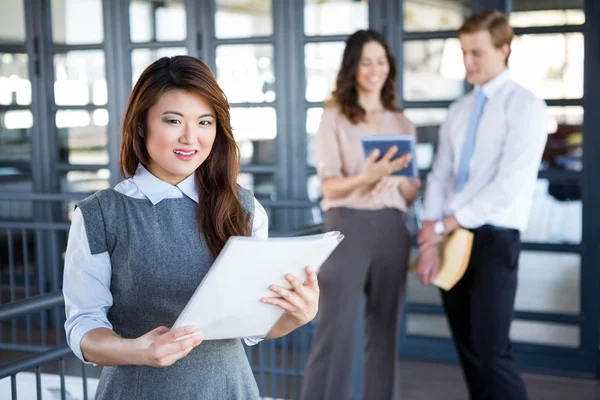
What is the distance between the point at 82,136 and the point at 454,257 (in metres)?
3.23

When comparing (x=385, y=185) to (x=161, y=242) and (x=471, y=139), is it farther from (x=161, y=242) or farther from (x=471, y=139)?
(x=161, y=242)

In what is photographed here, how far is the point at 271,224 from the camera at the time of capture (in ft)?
17.2

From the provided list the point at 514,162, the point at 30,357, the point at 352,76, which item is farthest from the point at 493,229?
the point at 30,357

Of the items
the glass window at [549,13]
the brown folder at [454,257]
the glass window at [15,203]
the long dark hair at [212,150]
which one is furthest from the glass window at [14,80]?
the long dark hair at [212,150]

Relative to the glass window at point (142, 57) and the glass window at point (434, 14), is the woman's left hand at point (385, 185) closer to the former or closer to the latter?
the glass window at point (434, 14)

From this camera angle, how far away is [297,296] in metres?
1.51

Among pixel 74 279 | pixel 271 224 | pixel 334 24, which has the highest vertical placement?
pixel 334 24

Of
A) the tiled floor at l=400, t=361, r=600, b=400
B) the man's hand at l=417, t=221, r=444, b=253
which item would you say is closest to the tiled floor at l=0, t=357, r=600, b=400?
the tiled floor at l=400, t=361, r=600, b=400

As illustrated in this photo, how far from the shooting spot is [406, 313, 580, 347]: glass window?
4691mm

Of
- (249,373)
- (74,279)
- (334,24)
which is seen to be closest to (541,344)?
(334,24)

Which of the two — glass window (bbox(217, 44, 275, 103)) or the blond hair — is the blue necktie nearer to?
the blond hair

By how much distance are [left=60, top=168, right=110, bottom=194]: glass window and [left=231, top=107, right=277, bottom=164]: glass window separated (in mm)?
972

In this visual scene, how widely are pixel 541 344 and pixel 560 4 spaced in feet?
5.96

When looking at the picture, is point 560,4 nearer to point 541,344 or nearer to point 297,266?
point 541,344
